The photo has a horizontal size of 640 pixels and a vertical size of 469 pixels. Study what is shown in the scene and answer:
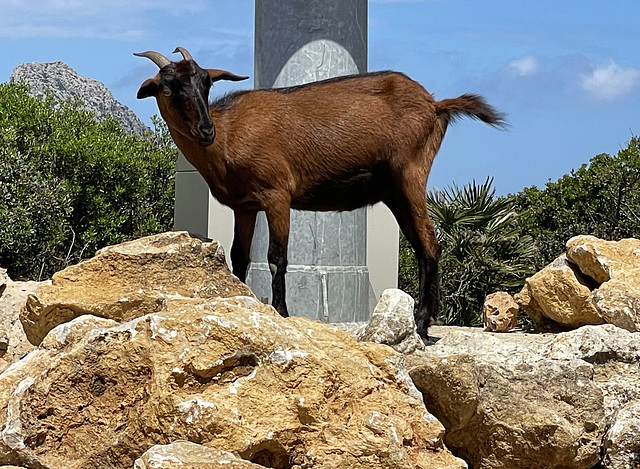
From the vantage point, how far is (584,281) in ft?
21.5

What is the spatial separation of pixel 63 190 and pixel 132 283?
675 centimetres

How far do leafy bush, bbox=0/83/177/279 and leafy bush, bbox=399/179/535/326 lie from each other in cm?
385

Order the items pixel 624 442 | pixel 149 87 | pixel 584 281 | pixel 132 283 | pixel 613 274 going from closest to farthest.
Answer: pixel 624 442
pixel 132 283
pixel 149 87
pixel 613 274
pixel 584 281

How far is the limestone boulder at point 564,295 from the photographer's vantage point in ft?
21.2

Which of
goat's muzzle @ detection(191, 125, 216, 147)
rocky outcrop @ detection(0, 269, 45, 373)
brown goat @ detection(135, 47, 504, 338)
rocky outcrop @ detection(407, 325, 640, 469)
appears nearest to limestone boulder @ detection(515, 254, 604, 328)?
brown goat @ detection(135, 47, 504, 338)

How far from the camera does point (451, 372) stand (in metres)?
3.48

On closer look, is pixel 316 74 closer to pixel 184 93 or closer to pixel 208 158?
pixel 208 158

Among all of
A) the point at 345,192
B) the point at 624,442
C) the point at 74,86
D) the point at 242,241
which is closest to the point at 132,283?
the point at 242,241

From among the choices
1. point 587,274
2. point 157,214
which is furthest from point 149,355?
point 157,214

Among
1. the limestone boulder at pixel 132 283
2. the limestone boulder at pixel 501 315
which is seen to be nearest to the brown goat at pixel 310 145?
the limestone boulder at pixel 132 283

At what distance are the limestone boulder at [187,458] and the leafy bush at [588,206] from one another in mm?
9619

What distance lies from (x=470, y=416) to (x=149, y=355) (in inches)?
53.0

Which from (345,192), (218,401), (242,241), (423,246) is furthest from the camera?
(423,246)

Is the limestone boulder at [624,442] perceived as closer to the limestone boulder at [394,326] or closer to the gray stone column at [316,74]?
the limestone boulder at [394,326]
